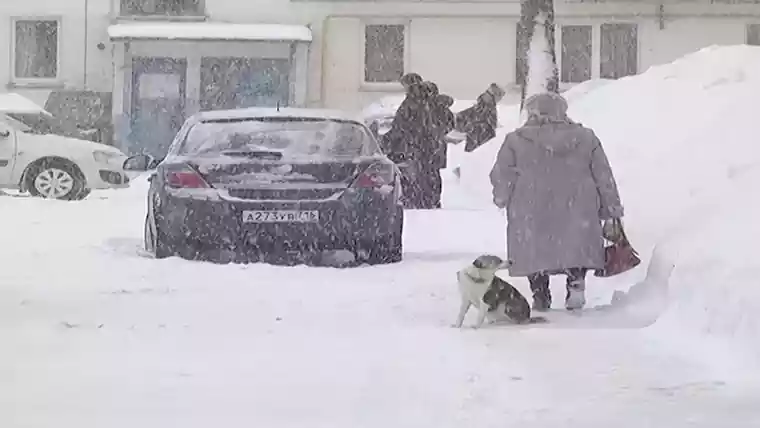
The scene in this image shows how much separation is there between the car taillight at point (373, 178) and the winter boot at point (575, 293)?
2.19 meters

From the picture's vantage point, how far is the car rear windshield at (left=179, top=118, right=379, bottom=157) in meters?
9.72

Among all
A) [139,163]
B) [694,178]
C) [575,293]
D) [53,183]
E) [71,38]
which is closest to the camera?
[575,293]

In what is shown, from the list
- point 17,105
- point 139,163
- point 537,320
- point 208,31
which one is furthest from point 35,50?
point 537,320

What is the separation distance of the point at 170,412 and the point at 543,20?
15248 mm

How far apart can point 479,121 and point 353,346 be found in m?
12.9

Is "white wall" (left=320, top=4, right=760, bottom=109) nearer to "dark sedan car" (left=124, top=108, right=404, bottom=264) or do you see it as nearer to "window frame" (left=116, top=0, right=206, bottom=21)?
"window frame" (left=116, top=0, right=206, bottom=21)

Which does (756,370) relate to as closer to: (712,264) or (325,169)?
(712,264)

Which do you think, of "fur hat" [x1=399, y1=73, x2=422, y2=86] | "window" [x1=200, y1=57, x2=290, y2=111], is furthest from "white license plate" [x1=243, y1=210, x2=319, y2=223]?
"window" [x1=200, y1=57, x2=290, y2=111]

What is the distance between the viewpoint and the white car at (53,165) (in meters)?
17.1

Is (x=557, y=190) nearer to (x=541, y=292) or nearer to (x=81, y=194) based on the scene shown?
(x=541, y=292)

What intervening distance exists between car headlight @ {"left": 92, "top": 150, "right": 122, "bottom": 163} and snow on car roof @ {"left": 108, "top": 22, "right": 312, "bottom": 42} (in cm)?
1188

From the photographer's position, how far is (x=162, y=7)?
3100cm

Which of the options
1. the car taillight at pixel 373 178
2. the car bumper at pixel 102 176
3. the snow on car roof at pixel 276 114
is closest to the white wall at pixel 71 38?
the car bumper at pixel 102 176

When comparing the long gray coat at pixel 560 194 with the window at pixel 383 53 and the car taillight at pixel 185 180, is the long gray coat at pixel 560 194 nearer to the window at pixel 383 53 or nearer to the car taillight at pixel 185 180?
the car taillight at pixel 185 180
